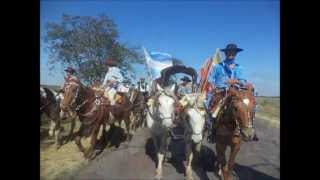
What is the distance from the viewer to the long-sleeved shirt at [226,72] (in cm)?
488

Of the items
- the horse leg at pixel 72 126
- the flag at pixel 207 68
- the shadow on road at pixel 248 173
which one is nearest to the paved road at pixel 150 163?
the shadow on road at pixel 248 173

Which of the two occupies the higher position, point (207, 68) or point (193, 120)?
point (207, 68)

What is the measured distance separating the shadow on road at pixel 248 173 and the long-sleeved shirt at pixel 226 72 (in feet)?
2.33

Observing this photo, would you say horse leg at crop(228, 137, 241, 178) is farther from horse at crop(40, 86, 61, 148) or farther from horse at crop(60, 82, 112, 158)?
horse at crop(40, 86, 61, 148)

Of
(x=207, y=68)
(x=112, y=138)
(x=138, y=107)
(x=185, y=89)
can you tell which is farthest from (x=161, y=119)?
(x=207, y=68)

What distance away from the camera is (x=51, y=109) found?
495 centimetres

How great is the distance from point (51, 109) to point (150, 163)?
0.95 m

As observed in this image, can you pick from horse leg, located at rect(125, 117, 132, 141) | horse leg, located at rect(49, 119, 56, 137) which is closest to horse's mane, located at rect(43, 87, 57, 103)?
horse leg, located at rect(49, 119, 56, 137)

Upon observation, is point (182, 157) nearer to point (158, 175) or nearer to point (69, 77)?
point (158, 175)

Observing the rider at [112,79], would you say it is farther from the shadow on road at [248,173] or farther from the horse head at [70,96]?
the shadow on road at [248,173]

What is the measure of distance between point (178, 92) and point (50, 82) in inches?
42.2
